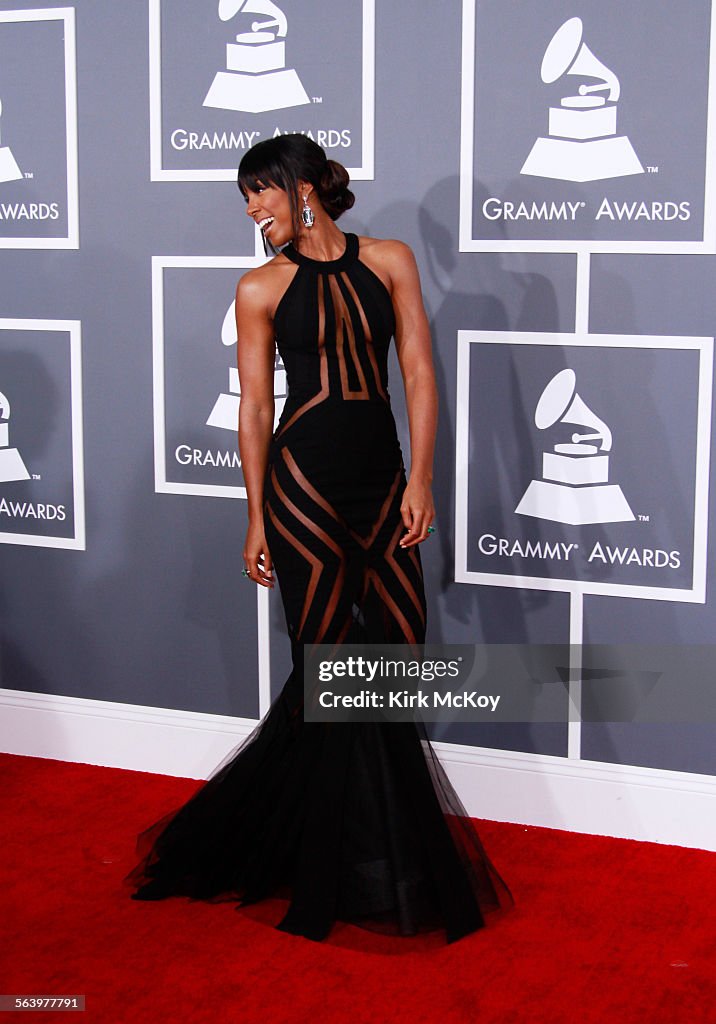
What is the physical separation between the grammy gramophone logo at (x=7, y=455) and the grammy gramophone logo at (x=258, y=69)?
1196mm

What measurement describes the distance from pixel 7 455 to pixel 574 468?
6.04 feet

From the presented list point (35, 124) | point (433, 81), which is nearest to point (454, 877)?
point (433, 81)

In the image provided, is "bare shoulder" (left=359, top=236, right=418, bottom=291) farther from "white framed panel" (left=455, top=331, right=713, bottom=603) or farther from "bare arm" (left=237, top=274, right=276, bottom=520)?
"white framed panel" (left=455, top=331, right=713, bottom=603)

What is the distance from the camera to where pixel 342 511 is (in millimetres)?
2832

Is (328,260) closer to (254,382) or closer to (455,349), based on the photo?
(254,382)

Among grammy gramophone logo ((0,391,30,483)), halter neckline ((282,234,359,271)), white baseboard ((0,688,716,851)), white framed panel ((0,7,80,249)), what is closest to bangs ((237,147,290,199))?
halter neckline ((282,234,359,271))

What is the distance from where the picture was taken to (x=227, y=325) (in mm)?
3605

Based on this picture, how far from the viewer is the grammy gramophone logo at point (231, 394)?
11.8ft

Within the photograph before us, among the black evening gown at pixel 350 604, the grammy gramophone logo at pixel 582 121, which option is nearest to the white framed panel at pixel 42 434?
the black evening gown at pixel 350 604

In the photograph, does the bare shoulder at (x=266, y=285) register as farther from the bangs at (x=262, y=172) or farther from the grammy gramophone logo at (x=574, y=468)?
the grammy gramophone logo at (x=574, y=468)

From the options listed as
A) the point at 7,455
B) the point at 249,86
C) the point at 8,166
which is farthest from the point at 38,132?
the point at 7,455

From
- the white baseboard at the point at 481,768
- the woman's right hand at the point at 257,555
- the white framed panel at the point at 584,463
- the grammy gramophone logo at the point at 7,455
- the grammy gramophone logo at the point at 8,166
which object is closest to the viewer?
the woman's right hand at the point at 257,555

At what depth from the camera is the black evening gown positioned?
2.80m

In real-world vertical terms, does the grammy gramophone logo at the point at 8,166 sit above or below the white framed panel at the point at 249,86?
below
